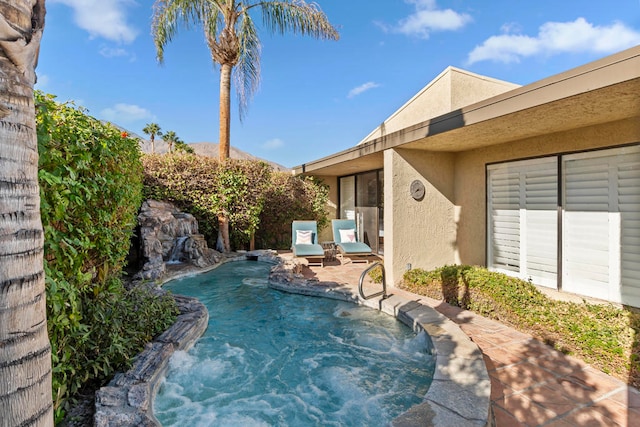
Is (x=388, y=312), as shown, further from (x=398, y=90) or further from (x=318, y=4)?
(x=398, y=90)

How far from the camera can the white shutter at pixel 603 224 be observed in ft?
17.8

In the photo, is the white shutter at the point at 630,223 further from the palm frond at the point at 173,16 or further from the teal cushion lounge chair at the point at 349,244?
the palm frond at the point at 173,16

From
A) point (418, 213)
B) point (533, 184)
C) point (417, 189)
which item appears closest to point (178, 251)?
point (418, 213)

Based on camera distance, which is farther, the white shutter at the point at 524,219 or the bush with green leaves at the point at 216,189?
the bush with green leaves at the point at 216,189

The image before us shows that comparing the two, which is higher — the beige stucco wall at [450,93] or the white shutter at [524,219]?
the beige stucco wall at [450,93]

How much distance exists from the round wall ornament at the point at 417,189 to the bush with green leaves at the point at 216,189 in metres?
6.89

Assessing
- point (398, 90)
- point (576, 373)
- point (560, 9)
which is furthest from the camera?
point (398, 90)

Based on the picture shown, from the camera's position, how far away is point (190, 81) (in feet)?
54.0

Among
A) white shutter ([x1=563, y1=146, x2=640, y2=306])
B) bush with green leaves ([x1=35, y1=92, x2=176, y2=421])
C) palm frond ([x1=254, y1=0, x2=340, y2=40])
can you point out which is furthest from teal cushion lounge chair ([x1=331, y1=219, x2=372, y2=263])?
palm frond ([x1=254, y1=0, x2=340, y2=40])

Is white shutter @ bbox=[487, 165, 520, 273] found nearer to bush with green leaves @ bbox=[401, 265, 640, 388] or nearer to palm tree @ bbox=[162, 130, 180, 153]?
bush with green leaves @ bbox=[401, 265, 640, 388]

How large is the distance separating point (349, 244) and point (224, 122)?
710 centimetres

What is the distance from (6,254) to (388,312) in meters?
5.90

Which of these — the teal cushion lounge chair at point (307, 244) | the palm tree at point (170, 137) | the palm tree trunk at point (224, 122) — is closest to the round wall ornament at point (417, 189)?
the teal cushion lounge chair at point (307, 244)

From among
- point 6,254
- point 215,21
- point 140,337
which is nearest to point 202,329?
point 140,337
